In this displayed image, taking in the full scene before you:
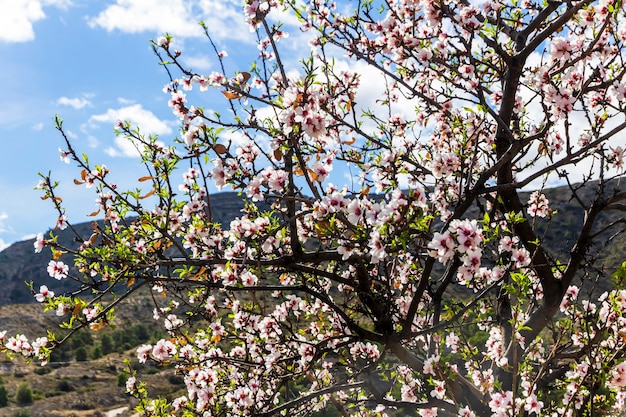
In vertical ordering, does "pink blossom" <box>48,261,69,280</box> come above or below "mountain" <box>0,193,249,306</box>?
below

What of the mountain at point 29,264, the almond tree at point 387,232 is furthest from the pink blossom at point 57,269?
the mountain at point 29,264

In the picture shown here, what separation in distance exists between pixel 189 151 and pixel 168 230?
74cm

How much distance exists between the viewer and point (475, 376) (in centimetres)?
682

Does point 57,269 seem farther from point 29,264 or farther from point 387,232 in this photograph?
point 29,264

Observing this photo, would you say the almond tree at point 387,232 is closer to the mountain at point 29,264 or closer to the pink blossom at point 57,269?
the pink blossom at point 57,269

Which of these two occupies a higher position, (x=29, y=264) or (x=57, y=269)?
A: (x=29, y=264)

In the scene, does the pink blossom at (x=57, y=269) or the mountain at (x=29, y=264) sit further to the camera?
the mountain at (x=29, y=264)

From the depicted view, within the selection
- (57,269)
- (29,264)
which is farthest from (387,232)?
(29,264)

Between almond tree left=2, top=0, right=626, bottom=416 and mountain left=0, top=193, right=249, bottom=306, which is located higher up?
mountain left=0, top=193, right=249, bottom=306

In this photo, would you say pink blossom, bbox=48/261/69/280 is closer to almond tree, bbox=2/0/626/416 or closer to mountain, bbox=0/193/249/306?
almond tree, bbox=2/0/626/416

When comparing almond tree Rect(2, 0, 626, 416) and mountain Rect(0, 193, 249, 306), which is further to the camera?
mountain Rect(0, 193, 249, 306)

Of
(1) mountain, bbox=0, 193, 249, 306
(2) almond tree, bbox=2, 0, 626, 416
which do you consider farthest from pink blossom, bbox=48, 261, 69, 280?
(1) mountain, bbox=0, 193, 249, 306

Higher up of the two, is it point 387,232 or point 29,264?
point 29,264

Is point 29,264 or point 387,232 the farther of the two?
point 29,264
